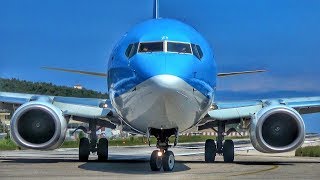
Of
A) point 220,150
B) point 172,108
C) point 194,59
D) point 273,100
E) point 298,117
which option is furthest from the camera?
point 220,150

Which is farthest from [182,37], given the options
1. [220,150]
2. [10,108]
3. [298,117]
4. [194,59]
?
[10,108]

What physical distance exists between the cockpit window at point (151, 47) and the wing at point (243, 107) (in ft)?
17.2

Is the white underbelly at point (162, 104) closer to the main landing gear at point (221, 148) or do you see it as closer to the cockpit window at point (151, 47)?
the cockpit window at point (151, 47)

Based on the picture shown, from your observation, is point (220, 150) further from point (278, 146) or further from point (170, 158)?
point (170, 158)

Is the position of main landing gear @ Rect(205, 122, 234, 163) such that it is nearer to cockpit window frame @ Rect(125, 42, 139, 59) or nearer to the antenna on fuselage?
the antenna on fuselage

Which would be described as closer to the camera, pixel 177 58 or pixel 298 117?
pixel 177 58

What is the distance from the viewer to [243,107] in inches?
809

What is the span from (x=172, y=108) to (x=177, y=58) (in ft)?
4.01

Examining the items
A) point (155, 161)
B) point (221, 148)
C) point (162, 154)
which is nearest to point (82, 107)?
point (162, 154)

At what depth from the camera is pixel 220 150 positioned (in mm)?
22531

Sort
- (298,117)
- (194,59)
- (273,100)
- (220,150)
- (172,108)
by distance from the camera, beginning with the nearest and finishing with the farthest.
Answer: (172,108) < (194,59) < (298,117) < (273,100) < (220,150)

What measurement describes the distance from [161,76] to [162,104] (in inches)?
29.6

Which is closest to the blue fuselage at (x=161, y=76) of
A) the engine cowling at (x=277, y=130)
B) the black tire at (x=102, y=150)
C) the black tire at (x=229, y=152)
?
the engine cowling at (x=277, y=130)

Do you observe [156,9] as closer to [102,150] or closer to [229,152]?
[102,150]
